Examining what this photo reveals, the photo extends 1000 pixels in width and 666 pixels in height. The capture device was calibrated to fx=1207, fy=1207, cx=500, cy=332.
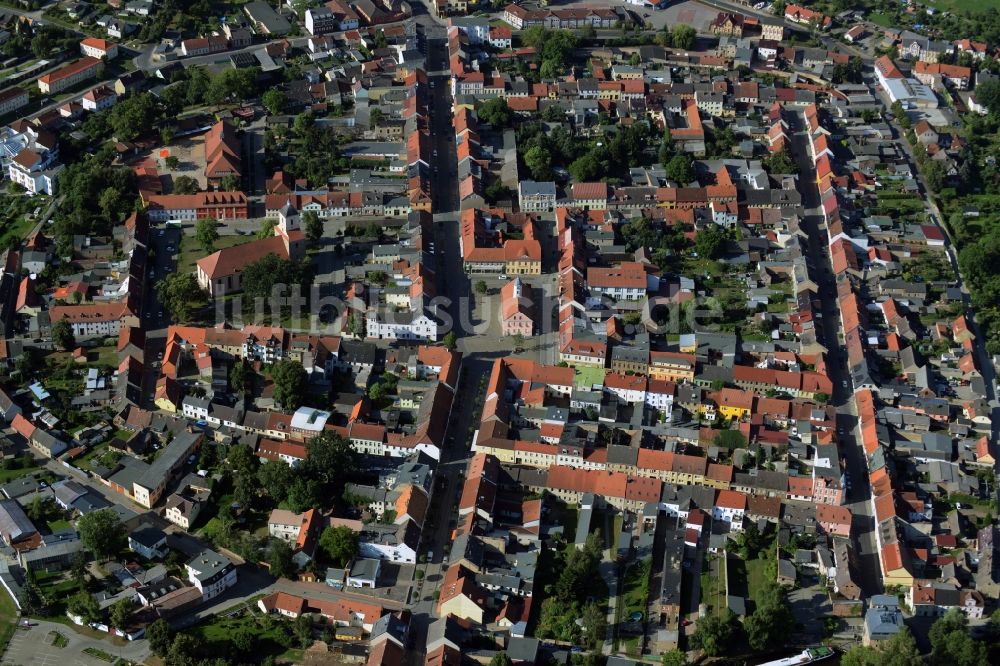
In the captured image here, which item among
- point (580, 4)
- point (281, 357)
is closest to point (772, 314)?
point (281, 357)

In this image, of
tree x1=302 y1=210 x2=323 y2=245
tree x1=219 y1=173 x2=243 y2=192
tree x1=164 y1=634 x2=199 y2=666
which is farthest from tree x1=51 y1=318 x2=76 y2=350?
tree x1=164 y1=634 x2=199 y2=666

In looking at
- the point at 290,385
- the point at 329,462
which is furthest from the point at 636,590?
the point at 290,385

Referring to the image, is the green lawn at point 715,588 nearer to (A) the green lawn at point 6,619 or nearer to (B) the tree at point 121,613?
(B) the tree at point 121,613

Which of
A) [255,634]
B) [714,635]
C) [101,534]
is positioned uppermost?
[101,534]

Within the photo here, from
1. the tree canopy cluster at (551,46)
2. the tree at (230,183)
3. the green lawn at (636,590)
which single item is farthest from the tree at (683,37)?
the green lawn at (636,590)

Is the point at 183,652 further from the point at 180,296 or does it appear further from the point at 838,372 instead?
the point at 838,372

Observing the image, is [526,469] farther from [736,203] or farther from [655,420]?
[736,203]

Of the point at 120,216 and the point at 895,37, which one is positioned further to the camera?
the point at 895,37
